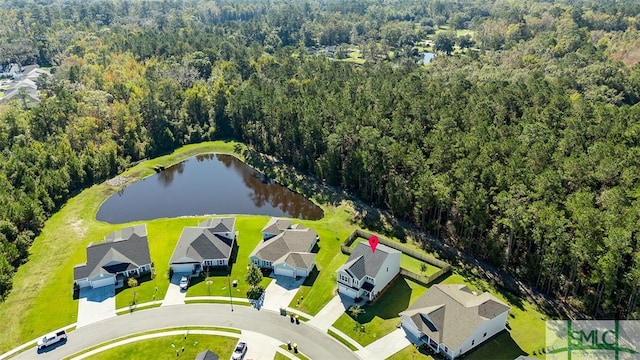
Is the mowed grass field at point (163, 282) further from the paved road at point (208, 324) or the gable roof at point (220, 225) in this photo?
the gable roof at point (220, 225)

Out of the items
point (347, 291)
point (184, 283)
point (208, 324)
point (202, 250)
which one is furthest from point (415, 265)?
point (184, 283)

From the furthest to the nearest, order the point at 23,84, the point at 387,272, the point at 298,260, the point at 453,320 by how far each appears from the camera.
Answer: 1. the point at 23,84
2. the point at 298,260
3. the point at 387,272
4. the point at 453,320

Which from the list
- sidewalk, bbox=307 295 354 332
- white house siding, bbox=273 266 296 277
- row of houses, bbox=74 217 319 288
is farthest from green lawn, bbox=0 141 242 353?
sidewalk, bbox=307 295 354 332

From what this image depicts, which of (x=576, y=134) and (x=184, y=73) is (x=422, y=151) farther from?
(x=184, y=73)

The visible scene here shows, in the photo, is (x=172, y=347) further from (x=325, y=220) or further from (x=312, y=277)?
(x=325, y=220)

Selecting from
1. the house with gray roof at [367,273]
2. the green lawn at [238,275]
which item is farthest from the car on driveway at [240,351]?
the house with gray roof at [367,273]
